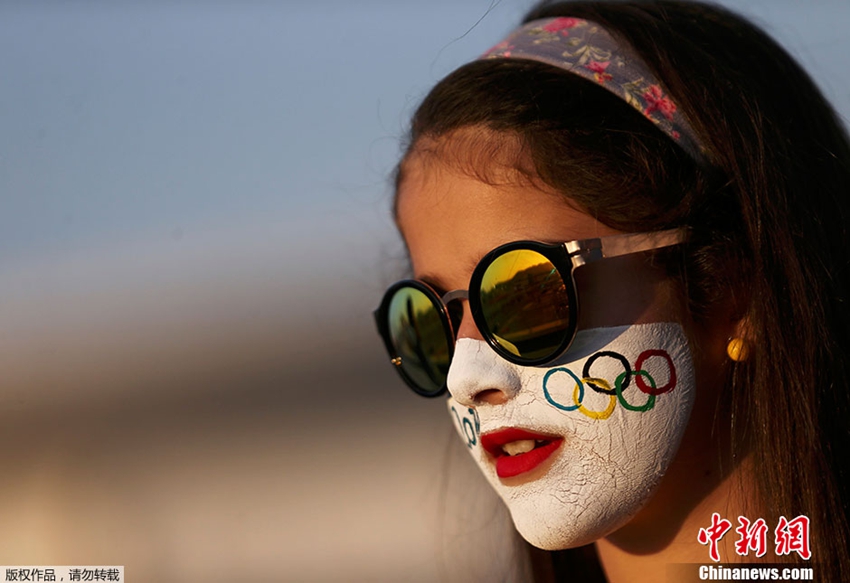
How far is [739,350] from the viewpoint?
138cm

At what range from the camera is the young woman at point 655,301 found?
134 centimetres

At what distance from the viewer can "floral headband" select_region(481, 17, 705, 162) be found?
55.1 inches

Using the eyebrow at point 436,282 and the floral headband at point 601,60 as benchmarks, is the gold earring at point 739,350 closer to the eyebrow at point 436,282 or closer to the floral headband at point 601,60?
the floral headband at point 601,60

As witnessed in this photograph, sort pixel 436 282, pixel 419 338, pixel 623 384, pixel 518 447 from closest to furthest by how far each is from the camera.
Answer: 1. pixel 623 384
2. pixel 518 447
3. pixel 436 282
4. pixel 419 338

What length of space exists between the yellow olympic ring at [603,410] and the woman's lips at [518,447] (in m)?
0.07

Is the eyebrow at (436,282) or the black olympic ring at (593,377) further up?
the eyebrow at (436,282)

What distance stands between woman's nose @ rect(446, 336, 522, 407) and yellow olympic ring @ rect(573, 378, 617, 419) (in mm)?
106

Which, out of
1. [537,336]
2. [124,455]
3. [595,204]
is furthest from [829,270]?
[124,455]

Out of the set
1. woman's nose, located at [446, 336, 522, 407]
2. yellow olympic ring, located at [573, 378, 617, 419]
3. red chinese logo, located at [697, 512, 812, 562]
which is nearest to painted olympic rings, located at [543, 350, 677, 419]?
yellow olympic ring, located at [573, 378, 617, 419]

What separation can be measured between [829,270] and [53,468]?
8.97 feet

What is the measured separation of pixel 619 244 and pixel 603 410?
0.29 metres

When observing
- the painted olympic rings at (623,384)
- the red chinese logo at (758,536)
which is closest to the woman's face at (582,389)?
the painted olympic rings at (623,384)

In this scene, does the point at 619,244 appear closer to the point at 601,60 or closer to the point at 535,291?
Result: the point at 535,291

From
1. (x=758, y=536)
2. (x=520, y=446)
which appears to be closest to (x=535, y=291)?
(x=520, y=446)
